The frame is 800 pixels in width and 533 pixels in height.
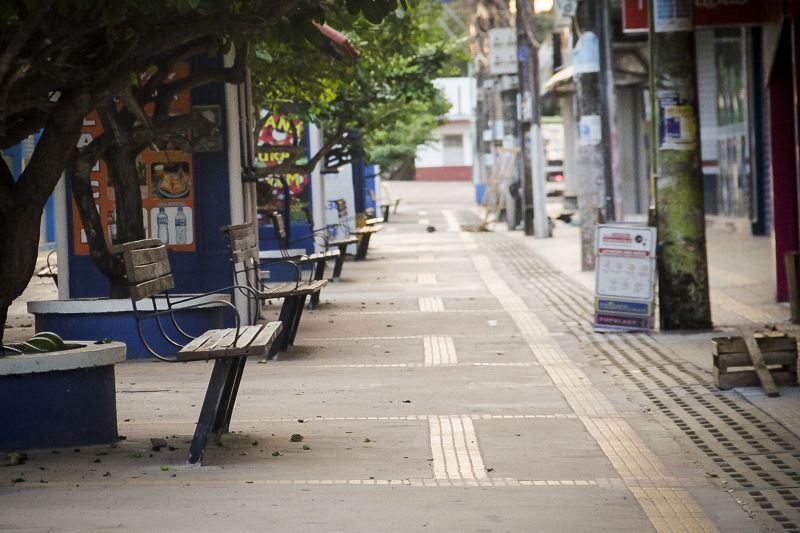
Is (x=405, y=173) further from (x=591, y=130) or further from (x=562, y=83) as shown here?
(x=591, y=130)

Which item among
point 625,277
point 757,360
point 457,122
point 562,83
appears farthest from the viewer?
point 457,122

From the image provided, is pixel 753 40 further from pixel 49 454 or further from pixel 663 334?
pixel 49 454

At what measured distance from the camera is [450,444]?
8.29 m

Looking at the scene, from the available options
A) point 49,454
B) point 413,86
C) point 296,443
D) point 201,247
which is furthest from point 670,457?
point 413,86

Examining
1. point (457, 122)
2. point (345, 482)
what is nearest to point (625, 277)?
point (345, 482)

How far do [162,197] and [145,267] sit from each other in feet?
18.1

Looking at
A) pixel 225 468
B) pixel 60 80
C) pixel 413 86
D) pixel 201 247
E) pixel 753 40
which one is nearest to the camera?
pixel 225 468

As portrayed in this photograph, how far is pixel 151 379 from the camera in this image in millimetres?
11406

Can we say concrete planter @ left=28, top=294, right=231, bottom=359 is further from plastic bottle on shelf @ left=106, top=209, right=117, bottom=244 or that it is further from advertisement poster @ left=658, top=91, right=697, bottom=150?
advertisement poster @ left=658, top=91, right=697, bottom=150

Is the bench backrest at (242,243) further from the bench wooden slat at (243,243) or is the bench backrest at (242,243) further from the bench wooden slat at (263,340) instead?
the bench wooden slat at (263,340)

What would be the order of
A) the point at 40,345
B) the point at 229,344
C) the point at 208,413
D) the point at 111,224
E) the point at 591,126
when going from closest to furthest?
the point at 208,413
the point at 229,344
the point at 40,345
the point at 111,224
the point at 591,126

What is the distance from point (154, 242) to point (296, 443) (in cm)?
181

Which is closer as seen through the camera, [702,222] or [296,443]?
[296,443]

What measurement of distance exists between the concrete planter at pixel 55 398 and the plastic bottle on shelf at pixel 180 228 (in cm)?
609
